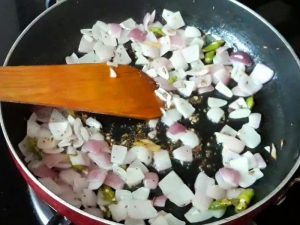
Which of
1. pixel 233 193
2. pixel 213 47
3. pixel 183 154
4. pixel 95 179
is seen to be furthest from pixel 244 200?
pixel 213 47

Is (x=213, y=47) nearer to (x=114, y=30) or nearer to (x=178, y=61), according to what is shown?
(x=178, y=61)

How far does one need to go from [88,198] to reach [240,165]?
0.27m

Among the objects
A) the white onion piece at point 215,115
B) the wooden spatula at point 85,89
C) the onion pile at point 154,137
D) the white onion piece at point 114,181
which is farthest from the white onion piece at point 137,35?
the white onion piece at point 114,181

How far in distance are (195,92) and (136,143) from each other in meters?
0.18

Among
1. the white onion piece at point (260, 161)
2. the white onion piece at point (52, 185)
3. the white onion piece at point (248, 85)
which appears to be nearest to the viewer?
the white onion piece at point (52, 185)

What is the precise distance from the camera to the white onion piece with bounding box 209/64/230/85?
109 centimetres

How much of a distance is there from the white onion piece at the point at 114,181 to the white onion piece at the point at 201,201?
0.42 feet

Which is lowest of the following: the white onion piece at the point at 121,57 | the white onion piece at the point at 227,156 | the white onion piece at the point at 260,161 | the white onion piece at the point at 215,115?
the white onion piece at the point at 227,156

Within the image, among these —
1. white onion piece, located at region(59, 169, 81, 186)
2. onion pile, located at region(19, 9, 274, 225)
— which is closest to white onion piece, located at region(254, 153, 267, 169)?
onion pile, located at region(19, 9, 274, 225)

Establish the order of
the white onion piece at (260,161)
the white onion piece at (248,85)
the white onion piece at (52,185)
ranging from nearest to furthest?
the white onion piece at (52,185), the white onion piece at (260,161), the white onion piece at (248,85)

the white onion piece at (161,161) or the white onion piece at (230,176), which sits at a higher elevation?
the white onion piece at (230,176)

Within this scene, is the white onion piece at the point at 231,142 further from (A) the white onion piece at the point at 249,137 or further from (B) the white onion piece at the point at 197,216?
(B) the white onion piece at the point at 197,216

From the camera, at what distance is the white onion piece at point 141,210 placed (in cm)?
88

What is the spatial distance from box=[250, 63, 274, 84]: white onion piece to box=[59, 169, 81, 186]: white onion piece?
0.42m
